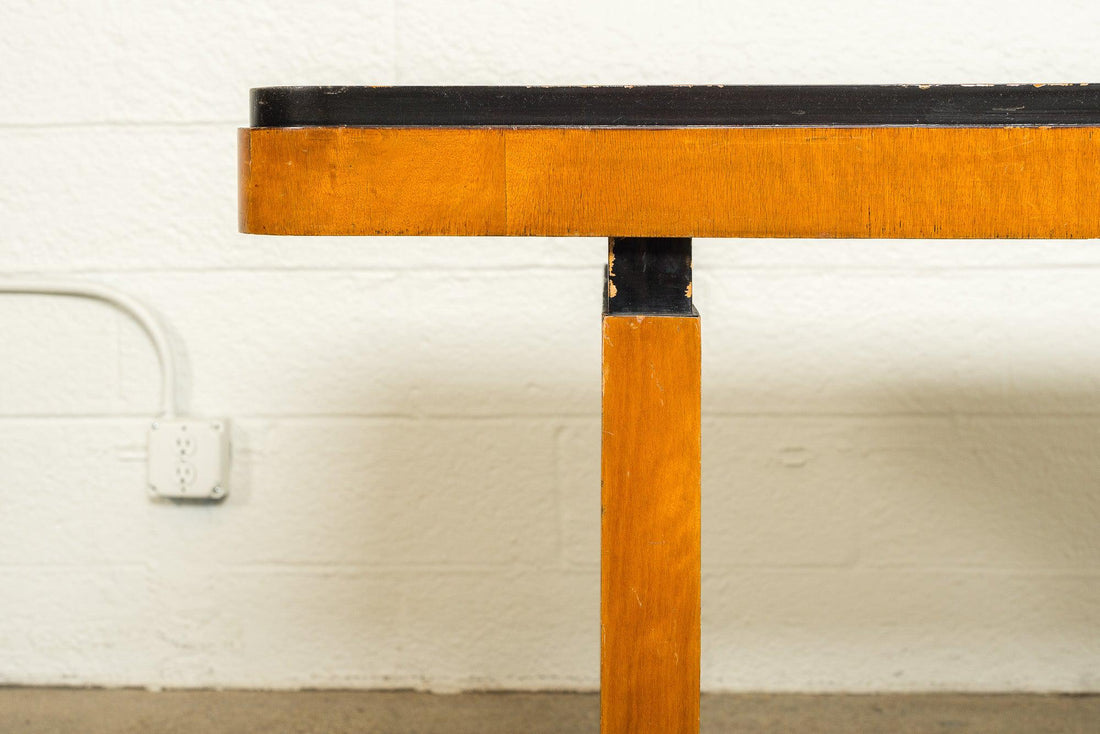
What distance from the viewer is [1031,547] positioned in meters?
1.40

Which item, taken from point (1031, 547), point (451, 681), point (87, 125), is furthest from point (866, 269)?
point (87, 125)

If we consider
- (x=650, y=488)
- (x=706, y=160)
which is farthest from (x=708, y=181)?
(x=650, y=488)

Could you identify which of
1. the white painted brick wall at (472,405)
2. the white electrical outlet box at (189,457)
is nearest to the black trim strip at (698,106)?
the white painted brick wall at (472,405)

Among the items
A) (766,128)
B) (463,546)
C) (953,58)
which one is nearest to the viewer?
(766,128)

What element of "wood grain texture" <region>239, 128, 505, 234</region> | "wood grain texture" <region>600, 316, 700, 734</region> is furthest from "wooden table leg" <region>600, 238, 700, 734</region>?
"wood grain texture" <region>239, 128, 505, 234</region>

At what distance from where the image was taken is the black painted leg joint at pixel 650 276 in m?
0.66

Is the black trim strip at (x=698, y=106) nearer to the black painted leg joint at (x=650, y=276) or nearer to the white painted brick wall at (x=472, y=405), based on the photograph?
the black painted leg joint at (x=650, y=276)

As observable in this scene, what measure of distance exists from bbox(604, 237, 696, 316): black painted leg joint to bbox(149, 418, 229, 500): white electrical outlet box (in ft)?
2.90

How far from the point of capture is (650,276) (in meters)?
0.66

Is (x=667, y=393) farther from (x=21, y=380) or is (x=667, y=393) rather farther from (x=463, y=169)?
(x=21, y=380)

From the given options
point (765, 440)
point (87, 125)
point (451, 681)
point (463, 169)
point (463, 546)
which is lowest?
point (451, 681)

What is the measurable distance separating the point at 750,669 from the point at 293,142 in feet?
3.49

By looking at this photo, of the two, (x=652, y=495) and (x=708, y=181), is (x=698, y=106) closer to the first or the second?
(x=708, y=181)

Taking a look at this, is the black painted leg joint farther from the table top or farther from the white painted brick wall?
the white painted brick wall
